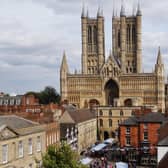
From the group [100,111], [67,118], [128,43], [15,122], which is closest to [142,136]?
[67,118]

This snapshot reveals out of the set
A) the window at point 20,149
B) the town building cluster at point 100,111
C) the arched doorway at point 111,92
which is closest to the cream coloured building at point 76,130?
the town building cluster at point 100,111

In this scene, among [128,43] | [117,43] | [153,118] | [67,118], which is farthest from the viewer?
[117,43]

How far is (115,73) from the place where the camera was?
13775 centimetres

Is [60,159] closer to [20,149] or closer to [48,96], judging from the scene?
[20,149]

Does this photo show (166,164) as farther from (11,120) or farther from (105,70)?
(105,70)

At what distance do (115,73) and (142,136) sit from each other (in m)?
73.2

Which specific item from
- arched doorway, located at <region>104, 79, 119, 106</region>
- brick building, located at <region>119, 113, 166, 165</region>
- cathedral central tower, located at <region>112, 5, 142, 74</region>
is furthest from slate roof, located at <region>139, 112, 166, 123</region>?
cathedral central tower, located at <region>112, 5, 142, 74</region>

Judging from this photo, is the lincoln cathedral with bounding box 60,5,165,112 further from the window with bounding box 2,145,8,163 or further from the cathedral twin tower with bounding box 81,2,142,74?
the window with bounding box 2,145,8,163

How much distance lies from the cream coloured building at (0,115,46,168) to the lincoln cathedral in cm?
7944

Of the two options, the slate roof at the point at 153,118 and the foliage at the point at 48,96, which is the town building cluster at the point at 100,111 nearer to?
the slate roof at the point at 153,118

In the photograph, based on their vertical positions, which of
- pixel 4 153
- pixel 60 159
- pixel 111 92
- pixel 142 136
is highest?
pixel 111 92

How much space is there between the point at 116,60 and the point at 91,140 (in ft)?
172

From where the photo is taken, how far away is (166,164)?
29359 mm

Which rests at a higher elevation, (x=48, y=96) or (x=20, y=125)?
(x=48, y=96)
